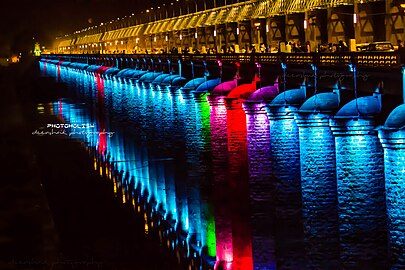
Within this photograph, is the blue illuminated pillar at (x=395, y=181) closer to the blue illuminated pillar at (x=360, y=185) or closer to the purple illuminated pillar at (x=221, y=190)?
the blue illuminated pillar at (x=360, y=185)

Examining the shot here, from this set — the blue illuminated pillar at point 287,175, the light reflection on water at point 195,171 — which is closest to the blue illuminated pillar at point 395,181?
the blue illuminated pillar at point 287,175

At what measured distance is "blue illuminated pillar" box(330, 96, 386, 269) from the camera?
15.0 m

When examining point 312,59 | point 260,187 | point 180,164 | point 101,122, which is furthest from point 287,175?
point 101,122

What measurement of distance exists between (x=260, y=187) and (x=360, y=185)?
92.2 inches

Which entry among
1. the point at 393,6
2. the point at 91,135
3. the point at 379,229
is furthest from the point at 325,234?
the point at 393,6

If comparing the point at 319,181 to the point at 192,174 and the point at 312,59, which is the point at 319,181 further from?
the point at 312,59

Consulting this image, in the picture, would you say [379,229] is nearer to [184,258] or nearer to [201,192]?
[184,258]

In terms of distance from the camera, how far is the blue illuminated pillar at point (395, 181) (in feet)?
48.9

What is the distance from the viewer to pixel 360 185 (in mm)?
19875

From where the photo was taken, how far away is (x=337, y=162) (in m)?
22.3

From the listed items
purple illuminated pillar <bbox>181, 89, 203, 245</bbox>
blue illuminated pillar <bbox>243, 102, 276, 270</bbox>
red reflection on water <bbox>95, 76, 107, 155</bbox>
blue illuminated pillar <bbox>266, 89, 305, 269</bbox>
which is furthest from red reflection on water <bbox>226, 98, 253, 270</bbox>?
red reflection on water <bbox>95, 76, 107, 155</bbox>

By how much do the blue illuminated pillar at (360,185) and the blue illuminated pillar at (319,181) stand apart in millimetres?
181

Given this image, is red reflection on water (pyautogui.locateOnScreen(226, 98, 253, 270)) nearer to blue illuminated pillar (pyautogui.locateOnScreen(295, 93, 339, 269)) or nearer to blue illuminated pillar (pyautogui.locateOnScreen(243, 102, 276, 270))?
blue illuminated pillar (pyautogui.locateOnScreen(243, 102, 276, 270))

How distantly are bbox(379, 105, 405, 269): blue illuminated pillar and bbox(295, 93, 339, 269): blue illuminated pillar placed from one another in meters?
0.95
